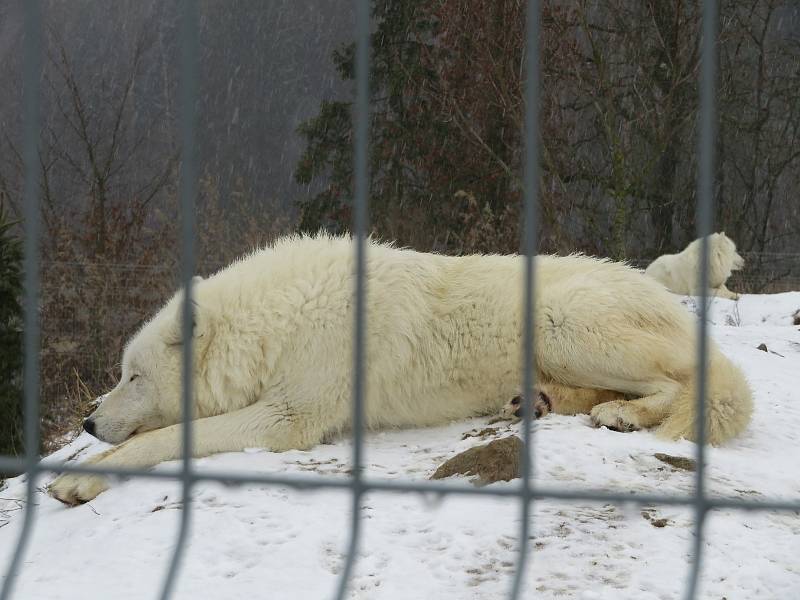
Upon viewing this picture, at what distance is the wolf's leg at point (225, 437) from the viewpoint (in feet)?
12.9

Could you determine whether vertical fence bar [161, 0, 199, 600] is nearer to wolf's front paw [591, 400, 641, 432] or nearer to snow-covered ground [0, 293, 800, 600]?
snow-covered ground [0, 293, 800, 600]

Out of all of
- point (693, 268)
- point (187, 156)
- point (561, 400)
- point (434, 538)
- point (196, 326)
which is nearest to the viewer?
point (187, 156)

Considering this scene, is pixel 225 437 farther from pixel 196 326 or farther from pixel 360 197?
pixel 360 197

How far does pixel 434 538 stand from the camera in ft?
9.10

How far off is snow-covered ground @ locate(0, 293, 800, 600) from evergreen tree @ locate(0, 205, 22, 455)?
13.6ft

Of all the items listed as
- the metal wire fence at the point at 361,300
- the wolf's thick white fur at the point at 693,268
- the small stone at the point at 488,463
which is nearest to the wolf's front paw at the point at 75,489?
the small stone at the point at 488,463

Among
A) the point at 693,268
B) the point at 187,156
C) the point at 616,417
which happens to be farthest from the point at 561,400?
the point at 693,268

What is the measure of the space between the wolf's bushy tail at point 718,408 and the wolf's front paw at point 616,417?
0.13 m

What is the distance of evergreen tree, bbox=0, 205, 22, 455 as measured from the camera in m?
7.59

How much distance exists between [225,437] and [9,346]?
4434 millimetres

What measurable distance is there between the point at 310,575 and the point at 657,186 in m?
13.4

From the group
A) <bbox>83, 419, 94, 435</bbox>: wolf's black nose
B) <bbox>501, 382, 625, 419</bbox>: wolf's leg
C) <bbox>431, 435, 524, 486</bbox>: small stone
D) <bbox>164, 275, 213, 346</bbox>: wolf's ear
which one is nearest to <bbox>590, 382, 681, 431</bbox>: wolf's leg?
<bbox>501, 382, 625, 419</bbox>: wolf's leg

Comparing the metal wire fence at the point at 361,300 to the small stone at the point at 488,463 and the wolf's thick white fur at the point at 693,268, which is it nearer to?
the small stone at the point at 488,463

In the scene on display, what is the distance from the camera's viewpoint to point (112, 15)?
15695 mm
